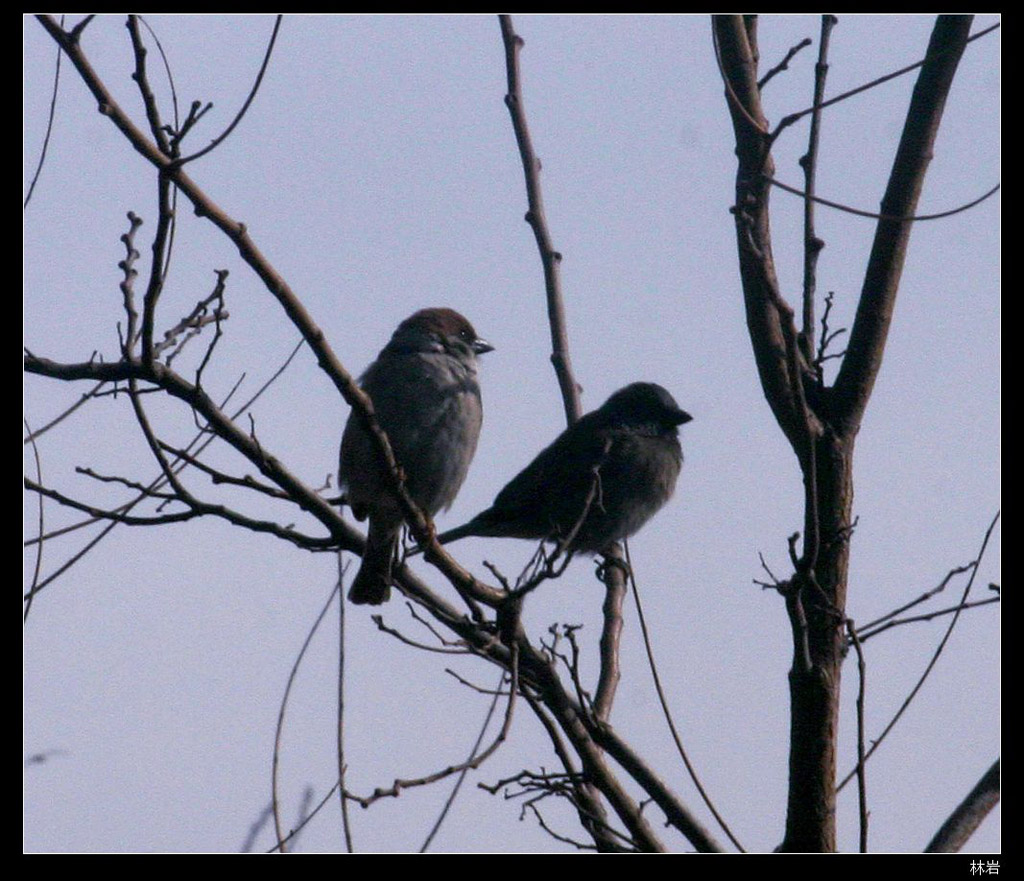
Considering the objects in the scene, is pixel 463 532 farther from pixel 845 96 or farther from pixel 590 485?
pixel 845 96

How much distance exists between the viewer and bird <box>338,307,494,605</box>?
5.42 metres

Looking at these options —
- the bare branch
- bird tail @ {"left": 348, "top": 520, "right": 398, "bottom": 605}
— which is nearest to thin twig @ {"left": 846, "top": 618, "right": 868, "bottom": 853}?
the bare branch

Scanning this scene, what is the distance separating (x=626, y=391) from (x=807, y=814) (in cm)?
379

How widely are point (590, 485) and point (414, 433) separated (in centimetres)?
116

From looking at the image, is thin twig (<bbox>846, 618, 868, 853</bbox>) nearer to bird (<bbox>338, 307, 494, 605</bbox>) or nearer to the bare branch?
the bare branch

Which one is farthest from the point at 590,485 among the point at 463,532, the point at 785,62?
the point at 785,62

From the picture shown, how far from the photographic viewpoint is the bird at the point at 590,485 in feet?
20.4

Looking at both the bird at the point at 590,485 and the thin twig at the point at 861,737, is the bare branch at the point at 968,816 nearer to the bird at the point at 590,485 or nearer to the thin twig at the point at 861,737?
the thin twig at the point at 861,737

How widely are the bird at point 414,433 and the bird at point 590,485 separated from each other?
2.24 feet

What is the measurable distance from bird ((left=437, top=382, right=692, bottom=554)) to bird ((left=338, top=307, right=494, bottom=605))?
2.24 ft

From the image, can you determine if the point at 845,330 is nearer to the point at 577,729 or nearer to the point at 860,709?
the point at 860,709

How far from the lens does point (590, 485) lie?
245 inches

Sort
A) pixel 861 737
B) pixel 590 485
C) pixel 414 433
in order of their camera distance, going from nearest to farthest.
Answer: pixel 861 737, pixel 414 433, pixel 590 485
